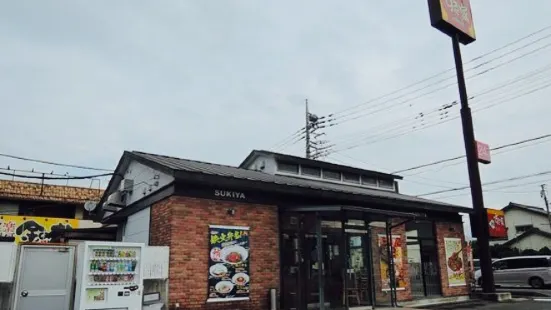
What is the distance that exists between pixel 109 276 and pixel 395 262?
9.04 meters

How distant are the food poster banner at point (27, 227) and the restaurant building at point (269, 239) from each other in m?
8.00

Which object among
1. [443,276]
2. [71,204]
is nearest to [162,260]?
[443,276]

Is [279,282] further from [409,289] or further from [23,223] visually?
[23,223]

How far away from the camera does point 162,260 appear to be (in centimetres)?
944

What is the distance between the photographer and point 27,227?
21062mm

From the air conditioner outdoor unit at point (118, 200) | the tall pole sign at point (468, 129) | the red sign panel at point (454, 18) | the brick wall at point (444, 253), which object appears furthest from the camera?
the red sign panel at point (454, 18)

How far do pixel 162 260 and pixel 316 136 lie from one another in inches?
876

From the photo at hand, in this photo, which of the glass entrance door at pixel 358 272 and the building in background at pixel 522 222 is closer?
the glass entrance door at pixel 358 272

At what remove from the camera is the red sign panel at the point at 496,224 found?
16844 millimetres

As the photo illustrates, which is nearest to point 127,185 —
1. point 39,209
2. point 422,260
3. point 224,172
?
point 224,172

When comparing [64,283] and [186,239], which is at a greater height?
[186,239]

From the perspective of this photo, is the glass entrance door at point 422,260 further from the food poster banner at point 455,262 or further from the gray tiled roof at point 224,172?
the gray tiled roof at point 224,172

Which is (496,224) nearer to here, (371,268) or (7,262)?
(371,268)

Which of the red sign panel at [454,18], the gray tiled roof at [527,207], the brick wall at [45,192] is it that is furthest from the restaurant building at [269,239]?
the gray tiled roof at [527,207]
